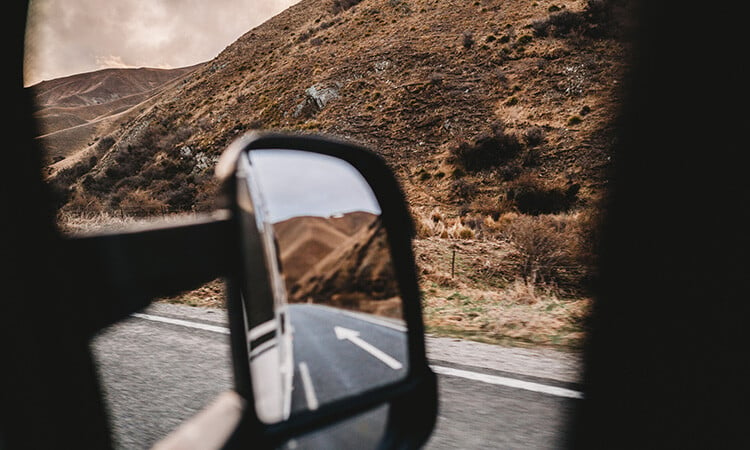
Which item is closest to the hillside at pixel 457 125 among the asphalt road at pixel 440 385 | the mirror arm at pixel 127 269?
the asphalt road at pixel 440 385

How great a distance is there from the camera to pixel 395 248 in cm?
129

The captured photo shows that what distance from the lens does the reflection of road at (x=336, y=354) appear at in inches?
33.8

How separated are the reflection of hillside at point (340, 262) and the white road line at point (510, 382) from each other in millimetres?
2289

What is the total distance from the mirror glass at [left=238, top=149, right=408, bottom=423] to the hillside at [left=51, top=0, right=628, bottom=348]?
4726 mm

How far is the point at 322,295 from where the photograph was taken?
3.03 feet

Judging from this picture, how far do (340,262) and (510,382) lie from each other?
274 cm

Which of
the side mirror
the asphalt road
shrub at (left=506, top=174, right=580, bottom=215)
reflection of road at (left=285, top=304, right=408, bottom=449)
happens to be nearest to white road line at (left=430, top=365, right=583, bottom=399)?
the asphalt road

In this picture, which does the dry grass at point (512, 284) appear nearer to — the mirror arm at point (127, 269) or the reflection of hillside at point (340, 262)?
the reflection of hillside at point (340, 262)

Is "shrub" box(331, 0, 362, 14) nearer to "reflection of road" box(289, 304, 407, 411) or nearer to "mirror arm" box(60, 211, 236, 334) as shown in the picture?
"reflection of road" box(289, 304, 407, 411)

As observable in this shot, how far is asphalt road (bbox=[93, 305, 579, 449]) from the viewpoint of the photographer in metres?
2.45

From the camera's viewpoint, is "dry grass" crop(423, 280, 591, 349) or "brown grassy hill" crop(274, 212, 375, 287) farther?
"dry grass" crop(423, 280, 591, 349)

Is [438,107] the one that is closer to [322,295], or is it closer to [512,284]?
[512,284]

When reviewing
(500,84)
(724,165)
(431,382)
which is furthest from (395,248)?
(500,84)

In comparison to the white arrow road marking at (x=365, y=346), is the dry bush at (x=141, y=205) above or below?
above
